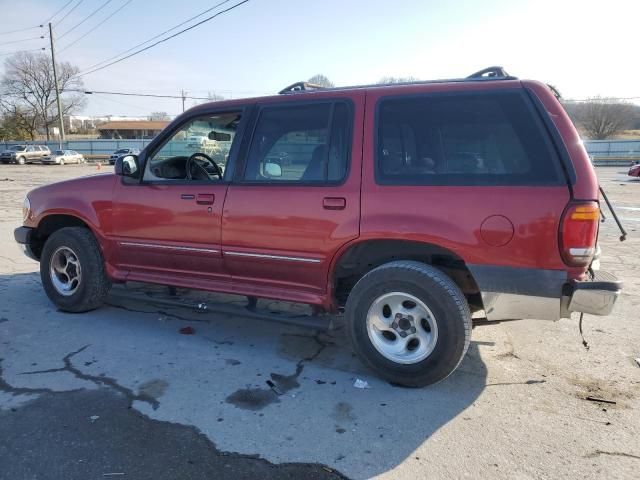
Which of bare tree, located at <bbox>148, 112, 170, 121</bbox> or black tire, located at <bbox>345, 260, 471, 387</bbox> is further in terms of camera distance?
bare tree, located at <bbox>148, 112, 170, 121</bbox>

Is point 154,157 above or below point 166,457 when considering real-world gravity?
above

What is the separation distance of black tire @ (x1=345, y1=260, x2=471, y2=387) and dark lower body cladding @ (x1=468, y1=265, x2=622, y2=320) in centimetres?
20

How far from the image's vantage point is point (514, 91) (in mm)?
3148

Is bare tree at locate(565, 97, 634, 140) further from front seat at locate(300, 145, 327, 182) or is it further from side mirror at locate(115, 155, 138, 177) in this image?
side mirror at locate(115, 155, 138, 177)

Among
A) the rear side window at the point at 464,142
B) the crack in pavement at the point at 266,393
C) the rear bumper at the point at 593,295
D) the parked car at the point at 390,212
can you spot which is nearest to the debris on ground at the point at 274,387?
the crack in pavement at the point at 266,393

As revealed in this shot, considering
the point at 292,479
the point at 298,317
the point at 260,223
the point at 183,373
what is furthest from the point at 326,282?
the point at 292,479

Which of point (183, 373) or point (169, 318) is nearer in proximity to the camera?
point (183, 373)

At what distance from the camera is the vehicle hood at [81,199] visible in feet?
14.9

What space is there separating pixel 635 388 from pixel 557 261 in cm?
123

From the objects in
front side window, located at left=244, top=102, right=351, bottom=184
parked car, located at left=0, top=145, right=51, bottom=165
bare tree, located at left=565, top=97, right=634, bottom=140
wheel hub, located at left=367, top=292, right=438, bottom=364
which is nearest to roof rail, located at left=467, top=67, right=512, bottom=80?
front side window, located at left=244, top=102, right=351, bottom=184

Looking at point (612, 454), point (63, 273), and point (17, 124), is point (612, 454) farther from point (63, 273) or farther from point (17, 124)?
point (17, 124)

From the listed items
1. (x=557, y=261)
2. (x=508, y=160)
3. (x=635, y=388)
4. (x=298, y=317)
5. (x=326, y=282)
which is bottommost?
(x=635, y=388)

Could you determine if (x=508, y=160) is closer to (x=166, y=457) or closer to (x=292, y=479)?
(x=292, y=479)

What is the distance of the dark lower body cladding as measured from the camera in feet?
9.72
